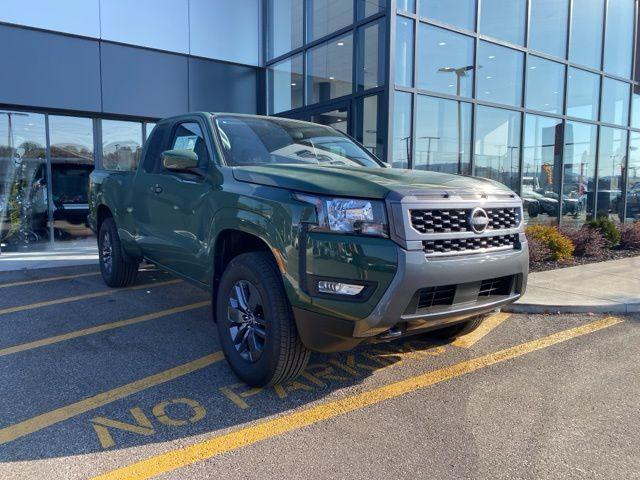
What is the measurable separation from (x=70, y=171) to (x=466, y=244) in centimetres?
1000

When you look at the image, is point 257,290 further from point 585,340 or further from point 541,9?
point 541,9

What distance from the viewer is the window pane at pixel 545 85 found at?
11688 mm

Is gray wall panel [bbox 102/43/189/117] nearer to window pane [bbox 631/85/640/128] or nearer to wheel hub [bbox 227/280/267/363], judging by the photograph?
wheel hub [bbox 227/280/267/363]

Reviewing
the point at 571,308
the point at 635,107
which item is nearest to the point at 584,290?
the point at 571,308

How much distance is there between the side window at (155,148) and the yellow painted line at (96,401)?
6.83 feet

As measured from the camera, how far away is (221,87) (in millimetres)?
12023

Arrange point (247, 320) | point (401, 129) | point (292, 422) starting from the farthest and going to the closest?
point (401, 129), point (247, 320), point (292, 422)

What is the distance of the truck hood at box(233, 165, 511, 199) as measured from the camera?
3.08m

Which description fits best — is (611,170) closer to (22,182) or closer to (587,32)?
(587,32)

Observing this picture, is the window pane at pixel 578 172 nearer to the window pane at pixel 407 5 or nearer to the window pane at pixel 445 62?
the window pane at pixel 445 62

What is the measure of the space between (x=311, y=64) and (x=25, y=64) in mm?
5568

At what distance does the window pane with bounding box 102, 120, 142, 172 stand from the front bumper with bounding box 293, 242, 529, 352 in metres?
9.28

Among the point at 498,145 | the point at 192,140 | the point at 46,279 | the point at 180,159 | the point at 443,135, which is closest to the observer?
the point at 180,159

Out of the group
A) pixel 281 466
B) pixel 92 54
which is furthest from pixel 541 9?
pixel 281 466
